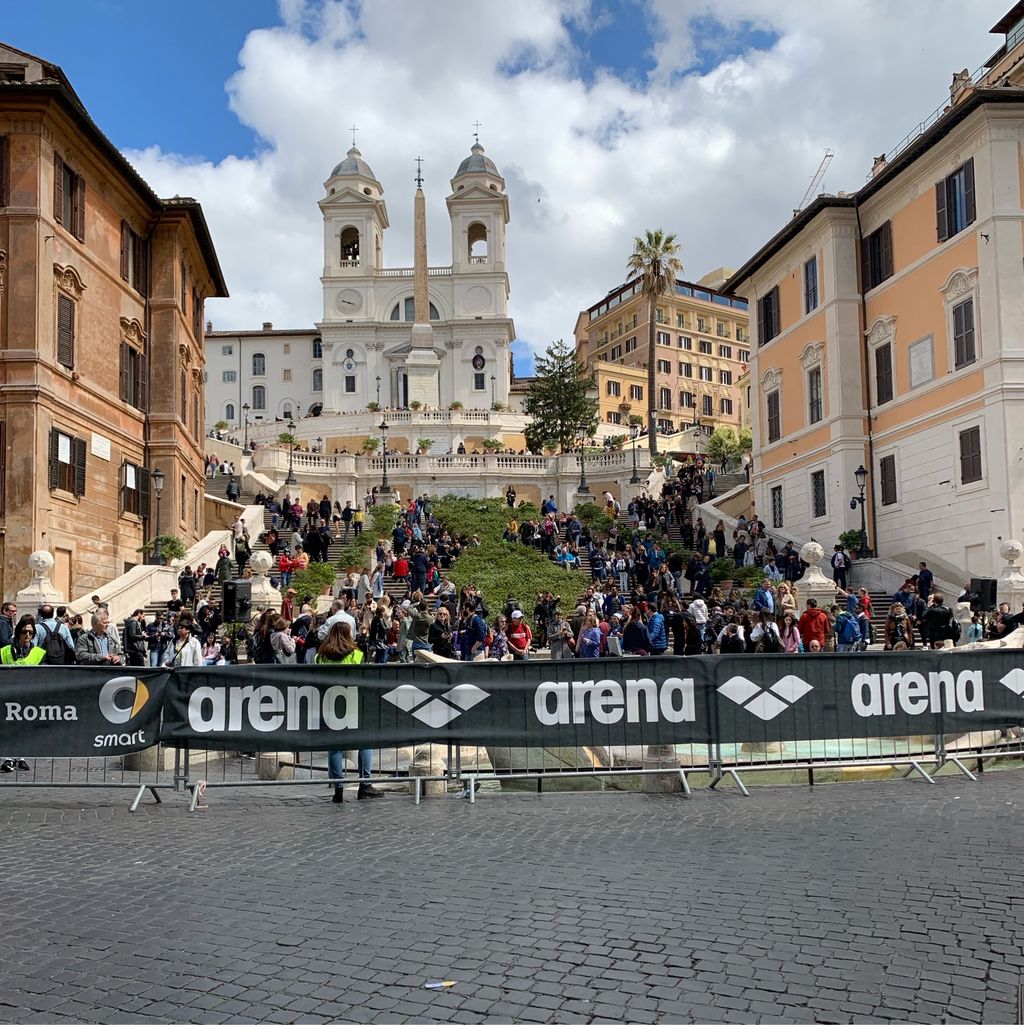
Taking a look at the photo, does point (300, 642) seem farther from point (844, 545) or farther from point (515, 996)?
point (844, 545)

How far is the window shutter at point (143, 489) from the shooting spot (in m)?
31.3

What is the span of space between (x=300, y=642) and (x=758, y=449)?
25.0 metres

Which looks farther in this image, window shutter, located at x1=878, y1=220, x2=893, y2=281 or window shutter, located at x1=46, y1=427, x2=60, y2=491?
window shutter, located at x1=878, y1=220, x2=893, y2=281

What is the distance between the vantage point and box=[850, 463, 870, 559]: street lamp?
98.5ft

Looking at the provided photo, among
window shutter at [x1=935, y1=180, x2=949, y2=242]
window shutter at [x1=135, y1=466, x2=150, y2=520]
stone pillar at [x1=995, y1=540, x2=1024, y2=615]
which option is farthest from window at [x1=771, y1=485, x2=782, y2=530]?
window shutter at [x1=135, y1=466, x2=150, y2=520]

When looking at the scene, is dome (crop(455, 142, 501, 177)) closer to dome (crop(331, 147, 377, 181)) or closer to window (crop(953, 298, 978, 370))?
dome (crop(331, 147, 377, 181))

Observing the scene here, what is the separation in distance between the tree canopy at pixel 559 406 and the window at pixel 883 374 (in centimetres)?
3230

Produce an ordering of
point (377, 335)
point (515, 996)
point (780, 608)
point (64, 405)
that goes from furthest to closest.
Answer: point (377, 335), point (64, 405), point (780, 608), point (515, 996)

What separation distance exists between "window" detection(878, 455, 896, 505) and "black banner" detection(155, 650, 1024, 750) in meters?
20.0

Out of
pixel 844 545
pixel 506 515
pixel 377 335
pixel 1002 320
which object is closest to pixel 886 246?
pixel 1002 320

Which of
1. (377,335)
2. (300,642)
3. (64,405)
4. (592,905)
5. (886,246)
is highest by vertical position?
(377,335)

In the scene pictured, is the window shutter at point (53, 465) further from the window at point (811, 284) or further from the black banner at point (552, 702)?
the window at point (811, 284)

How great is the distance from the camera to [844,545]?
102 ft

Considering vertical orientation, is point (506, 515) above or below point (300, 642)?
above
